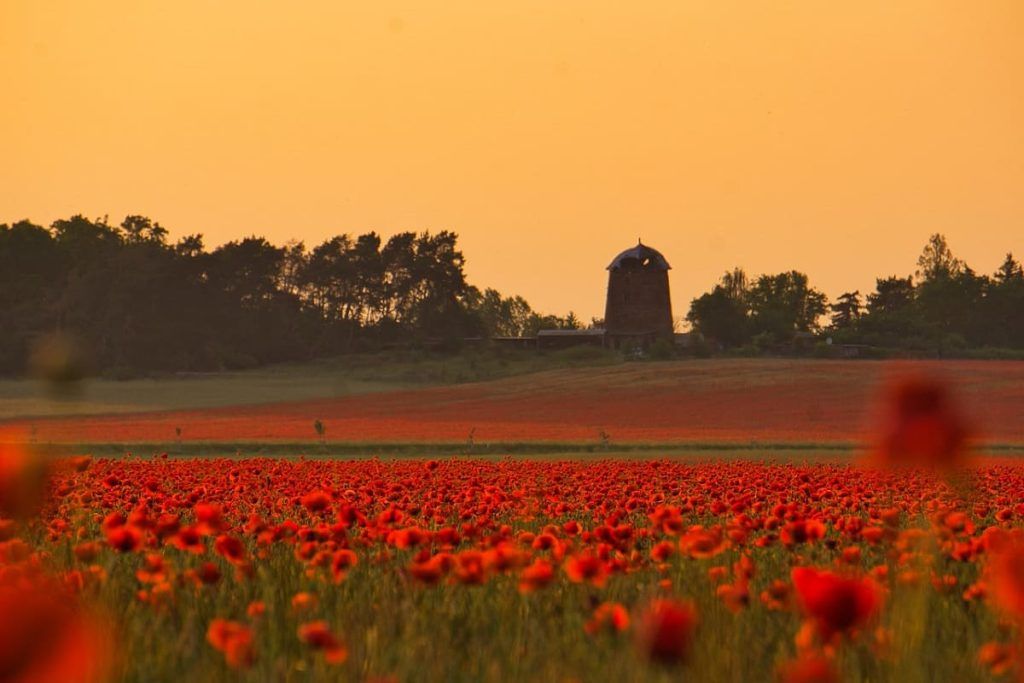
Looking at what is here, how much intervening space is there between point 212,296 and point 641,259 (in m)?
39.4

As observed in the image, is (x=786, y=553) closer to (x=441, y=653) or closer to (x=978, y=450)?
(x=441, y=653)

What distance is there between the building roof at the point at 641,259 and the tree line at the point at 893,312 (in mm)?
7120

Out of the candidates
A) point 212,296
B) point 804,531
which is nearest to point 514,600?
point 804,531

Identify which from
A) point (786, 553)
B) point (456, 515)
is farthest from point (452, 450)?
point (786, 553)

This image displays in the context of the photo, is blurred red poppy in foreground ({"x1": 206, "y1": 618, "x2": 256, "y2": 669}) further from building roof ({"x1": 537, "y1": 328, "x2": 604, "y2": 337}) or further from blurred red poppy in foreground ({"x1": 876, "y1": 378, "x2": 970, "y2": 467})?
building roof ({"x1": 537, "y1": 328, "x2": 604, "y2": 337})

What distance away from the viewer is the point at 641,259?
128 meters

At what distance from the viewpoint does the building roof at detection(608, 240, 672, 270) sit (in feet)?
419

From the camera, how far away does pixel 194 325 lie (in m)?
115

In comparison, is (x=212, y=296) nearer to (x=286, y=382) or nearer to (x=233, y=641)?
(x=286, y=382)

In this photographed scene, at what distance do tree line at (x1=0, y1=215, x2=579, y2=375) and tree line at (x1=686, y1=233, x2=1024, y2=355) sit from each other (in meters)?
23.7

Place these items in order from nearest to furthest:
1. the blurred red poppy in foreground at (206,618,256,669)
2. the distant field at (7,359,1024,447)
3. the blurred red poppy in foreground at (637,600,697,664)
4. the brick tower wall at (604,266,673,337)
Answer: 1. the blurred red poppy in foreground at (637,600,697,664)
2. the blurred red poppy in foreground at (206,618,256,669)
3. the distant field at (7,359,1024,447)
4. the brick tower wall at (604,266,673,337)

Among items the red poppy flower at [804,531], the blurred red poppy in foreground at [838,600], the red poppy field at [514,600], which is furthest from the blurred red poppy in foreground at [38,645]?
the red poppy flower at [804,531]

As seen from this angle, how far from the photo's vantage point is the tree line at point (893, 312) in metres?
118

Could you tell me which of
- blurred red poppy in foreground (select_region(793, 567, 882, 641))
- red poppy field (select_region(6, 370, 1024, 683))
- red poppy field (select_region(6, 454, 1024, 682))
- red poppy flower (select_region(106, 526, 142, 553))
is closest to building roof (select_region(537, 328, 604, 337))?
red poppy field (select_region(6, 370, 1024, 683))
